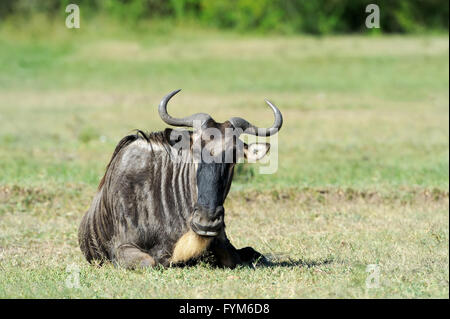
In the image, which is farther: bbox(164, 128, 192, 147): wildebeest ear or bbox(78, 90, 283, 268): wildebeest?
bbox(164, 128, 192, 147): wildebeest ear

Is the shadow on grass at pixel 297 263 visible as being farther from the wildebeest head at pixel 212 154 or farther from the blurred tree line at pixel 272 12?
the blurred tree line at pixel 272 12

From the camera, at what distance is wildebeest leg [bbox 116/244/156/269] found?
25.4 ft

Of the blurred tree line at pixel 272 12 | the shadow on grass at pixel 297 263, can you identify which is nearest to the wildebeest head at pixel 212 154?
the shadow on grass at pixel 297 263

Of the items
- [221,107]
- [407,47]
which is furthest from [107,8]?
[221,107]

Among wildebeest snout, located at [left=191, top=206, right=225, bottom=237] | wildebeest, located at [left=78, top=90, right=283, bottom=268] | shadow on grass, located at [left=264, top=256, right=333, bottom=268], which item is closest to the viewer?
wildebeest snout, located at [left=191, top=206, right=225, bottom=237]

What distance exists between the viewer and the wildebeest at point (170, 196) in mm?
7496

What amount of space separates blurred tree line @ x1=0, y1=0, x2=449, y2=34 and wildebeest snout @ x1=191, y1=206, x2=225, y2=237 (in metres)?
24.8

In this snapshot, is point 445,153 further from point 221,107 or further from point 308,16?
point 308,16

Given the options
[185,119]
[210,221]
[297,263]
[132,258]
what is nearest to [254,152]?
[185,119]

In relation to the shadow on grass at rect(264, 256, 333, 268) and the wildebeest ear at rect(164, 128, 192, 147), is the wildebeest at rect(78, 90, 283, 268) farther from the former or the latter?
the shadow on grass at rect(264, 256, 333, 268)

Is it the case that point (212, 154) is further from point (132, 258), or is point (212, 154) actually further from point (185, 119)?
point (132, 258)

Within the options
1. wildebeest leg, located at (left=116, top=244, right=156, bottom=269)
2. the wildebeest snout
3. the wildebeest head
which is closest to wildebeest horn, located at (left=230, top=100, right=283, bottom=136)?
the wildebeest head

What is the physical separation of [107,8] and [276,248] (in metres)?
24.9

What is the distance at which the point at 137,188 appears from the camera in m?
8.20
